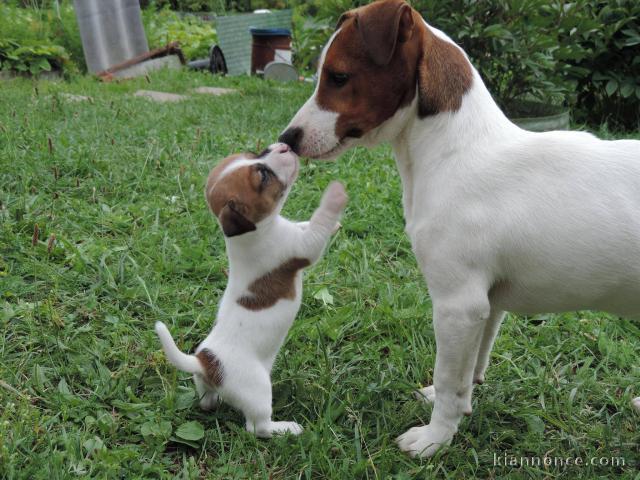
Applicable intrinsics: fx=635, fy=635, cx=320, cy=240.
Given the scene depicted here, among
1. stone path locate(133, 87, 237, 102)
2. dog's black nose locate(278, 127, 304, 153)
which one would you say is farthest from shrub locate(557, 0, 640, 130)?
dog's black nose locate(278, 127, 304, 153)

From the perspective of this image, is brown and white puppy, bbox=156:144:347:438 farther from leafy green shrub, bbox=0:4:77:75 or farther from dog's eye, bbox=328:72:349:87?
leafy green shrub, bbox=0:4:77:75

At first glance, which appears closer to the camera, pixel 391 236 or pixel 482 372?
pixel 482 372

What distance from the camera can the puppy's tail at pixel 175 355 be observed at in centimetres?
260

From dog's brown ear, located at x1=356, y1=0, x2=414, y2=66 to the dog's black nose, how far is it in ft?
1.42

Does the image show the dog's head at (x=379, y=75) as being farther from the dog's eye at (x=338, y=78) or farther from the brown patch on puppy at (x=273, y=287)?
the brown patch on puppy at (x=273, y=287)

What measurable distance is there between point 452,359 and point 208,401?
3.70 ft

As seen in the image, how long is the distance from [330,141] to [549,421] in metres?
1.69

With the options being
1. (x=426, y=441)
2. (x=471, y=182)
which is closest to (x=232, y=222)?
(x=471, y=182)

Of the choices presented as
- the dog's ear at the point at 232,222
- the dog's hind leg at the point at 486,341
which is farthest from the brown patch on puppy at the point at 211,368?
the dog's hind leg at the point at 486,341

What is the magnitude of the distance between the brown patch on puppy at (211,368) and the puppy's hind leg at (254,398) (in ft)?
0.11

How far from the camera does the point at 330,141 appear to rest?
260 cm

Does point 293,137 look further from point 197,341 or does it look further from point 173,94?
point 173,94

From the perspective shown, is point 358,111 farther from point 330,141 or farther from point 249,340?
point 249,340

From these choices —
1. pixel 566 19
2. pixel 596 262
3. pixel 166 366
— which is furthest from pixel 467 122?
pixel 566 19
